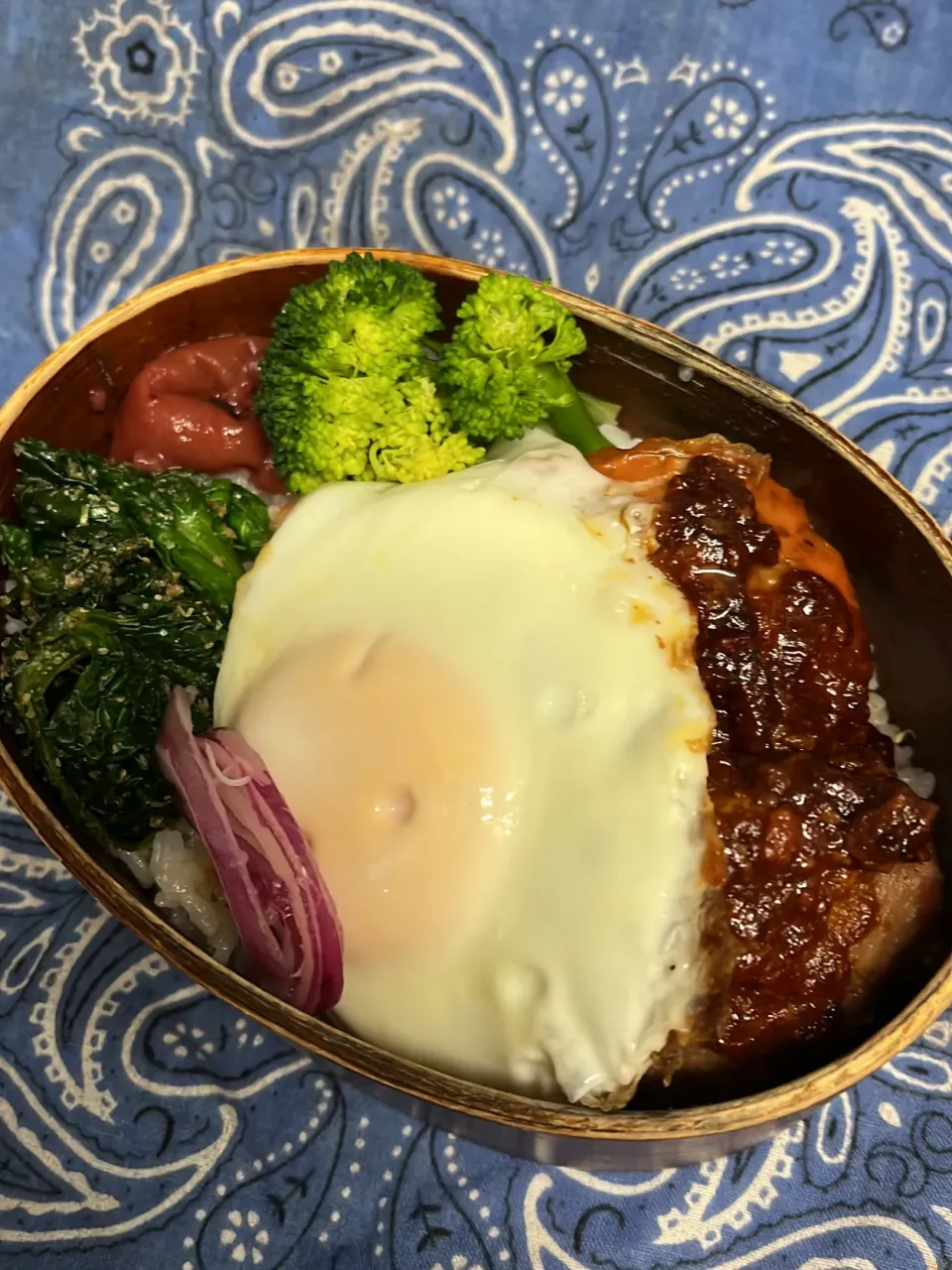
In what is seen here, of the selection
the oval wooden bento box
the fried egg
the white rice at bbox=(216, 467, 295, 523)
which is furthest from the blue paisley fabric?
the fried egg

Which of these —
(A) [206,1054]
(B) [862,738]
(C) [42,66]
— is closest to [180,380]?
(C) [42,66]

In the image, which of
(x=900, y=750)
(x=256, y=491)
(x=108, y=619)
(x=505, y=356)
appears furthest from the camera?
(x=256, y=491)

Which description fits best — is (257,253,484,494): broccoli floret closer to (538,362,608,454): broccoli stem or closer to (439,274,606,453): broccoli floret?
(439,274,606,453): broccoli floret

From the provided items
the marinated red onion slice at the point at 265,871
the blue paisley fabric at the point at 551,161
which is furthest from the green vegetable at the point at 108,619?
the blue paisley fabric at the point at 551,161

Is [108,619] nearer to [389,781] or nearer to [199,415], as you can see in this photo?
[199,415]

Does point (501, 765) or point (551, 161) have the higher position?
point (551, 161)

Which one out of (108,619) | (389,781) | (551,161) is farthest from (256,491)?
(551,161)
